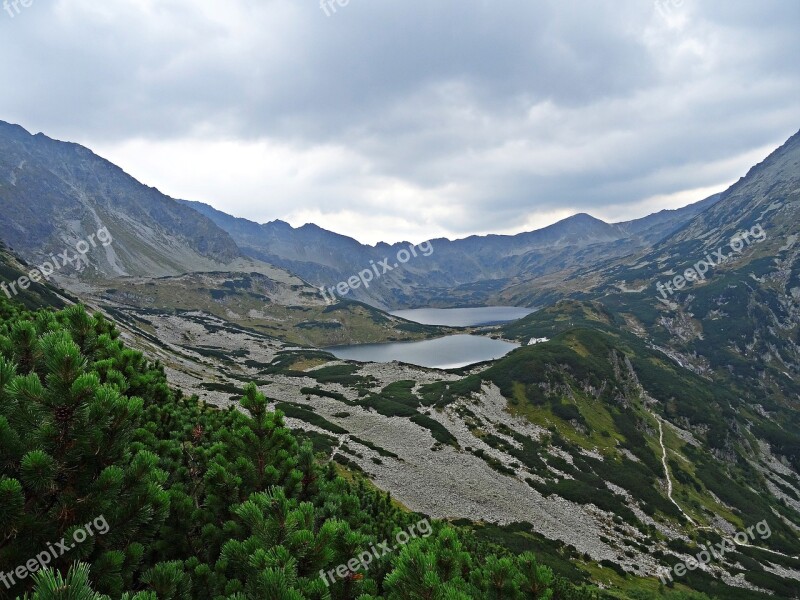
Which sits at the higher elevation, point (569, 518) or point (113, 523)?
point (113, 523)

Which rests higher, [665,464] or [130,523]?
[130,523]

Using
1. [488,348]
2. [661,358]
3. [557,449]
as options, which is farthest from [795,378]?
[557,449]

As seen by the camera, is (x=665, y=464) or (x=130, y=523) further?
(x=665, y=464)

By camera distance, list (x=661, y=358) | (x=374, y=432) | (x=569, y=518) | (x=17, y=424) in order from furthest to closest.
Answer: (x=661, y=358), (x=374, y=432), (x=569, y=518), (x=17, y=424)

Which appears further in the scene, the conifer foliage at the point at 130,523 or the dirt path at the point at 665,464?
the dirt path at the point at 665,464

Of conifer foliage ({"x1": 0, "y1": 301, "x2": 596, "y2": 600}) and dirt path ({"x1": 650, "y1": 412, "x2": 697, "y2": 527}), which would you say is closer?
conifer foliage ({"x1": 0, "y1": 301, "x2": 596, "y2": 600})

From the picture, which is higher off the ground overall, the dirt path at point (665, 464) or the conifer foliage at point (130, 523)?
the conifer foliage at point (130, 523)

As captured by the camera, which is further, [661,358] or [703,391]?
[661,358]

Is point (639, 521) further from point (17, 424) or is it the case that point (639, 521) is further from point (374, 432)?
point (17, 424)

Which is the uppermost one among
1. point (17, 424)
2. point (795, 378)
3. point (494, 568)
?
point (17, 424)

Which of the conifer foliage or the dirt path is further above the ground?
the conifer foliage

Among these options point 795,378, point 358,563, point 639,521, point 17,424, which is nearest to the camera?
point 17,424
